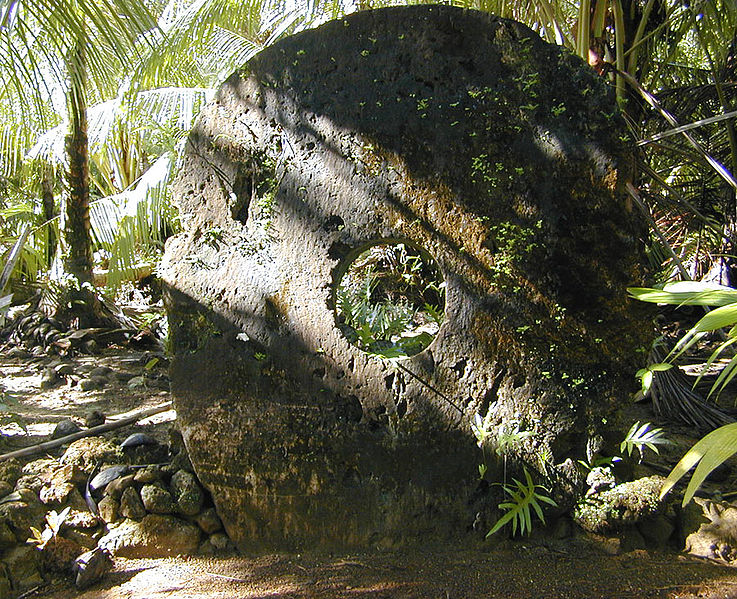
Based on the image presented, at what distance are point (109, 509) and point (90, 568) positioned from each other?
0.84ft

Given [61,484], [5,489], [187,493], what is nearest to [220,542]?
[187,493]

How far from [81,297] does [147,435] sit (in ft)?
8.45

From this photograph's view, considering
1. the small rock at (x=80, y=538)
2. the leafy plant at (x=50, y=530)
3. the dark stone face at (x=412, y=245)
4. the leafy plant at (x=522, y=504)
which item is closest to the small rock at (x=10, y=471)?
the leafy plant at (x=50, y=530)

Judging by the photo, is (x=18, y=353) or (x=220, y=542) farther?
(x=18, y=353)

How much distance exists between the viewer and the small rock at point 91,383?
4.14m

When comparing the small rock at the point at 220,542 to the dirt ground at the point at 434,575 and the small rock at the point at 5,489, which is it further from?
the small rock at the point at 5,489

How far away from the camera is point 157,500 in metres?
2.65

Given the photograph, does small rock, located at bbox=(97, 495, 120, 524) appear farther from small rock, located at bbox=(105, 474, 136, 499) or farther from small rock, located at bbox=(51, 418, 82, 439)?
Answer: small rock, located at bbox=(51, 418, 82, 439)

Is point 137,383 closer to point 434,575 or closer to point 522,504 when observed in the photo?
point 434,575

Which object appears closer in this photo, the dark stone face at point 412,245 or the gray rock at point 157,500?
the dark stone face at point 412,245

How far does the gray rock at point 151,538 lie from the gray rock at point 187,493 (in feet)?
0.20

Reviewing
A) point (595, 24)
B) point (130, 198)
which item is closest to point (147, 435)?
point (130, 198)

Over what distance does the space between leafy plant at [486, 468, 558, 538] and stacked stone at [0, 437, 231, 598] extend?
1160mm

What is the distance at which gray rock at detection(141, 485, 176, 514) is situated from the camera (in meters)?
2.64
